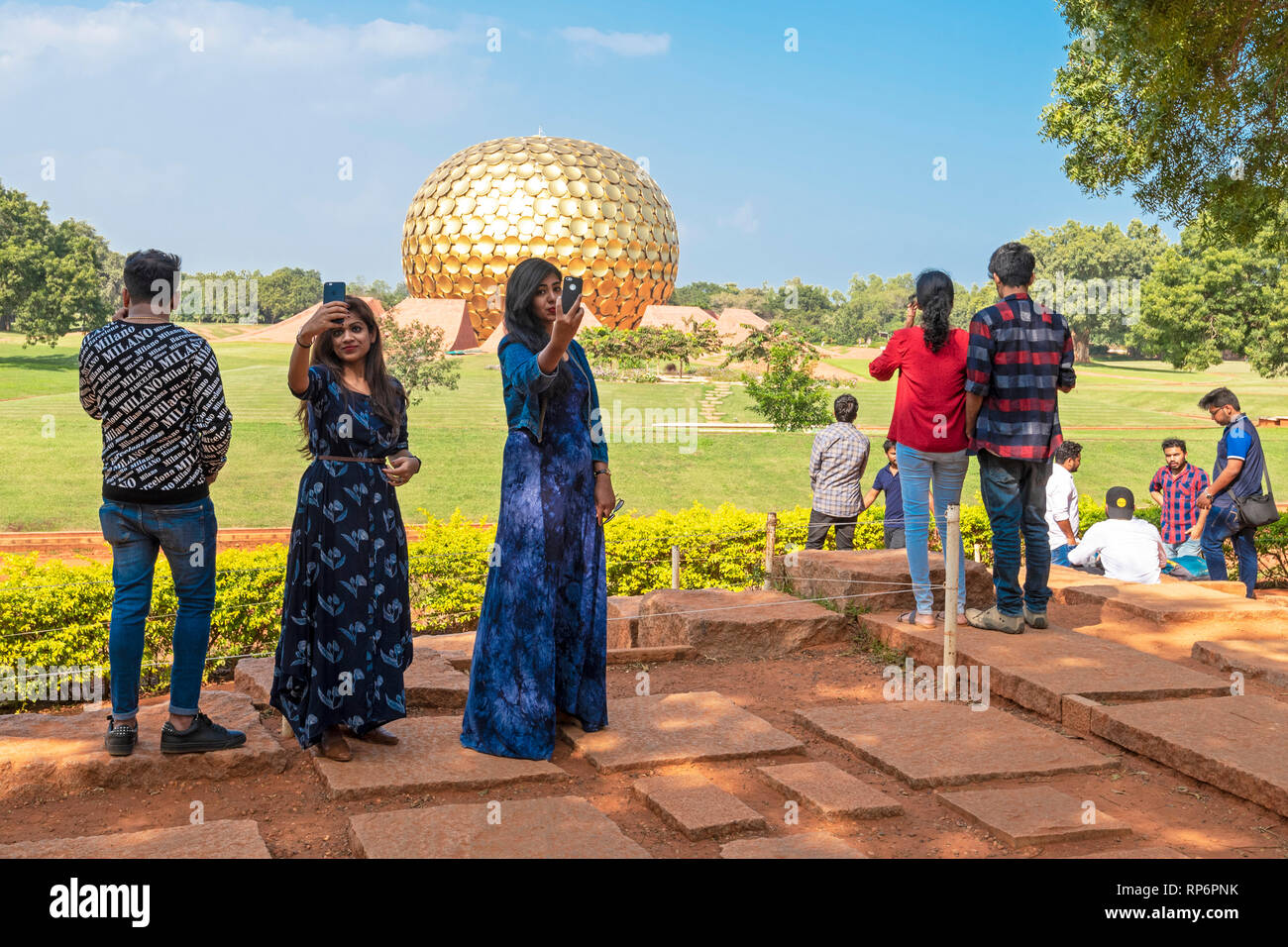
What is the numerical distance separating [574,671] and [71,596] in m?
3.72

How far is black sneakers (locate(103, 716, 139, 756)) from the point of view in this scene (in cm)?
344

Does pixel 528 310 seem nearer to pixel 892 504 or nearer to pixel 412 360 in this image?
pixel 892 504

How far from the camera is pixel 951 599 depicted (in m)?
4.64

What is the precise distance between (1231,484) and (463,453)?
8805 mm

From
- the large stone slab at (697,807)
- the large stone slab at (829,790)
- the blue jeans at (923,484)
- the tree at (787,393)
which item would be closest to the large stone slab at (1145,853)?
the large stone slab at (829,790)

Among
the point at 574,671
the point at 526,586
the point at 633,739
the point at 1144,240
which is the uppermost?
the point at 1144,240

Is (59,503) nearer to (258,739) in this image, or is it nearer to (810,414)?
(258,739)

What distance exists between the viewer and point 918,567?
5.27 meters

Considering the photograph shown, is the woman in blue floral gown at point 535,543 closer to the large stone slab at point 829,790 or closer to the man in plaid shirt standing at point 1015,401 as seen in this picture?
the large stone slab at point 829,790

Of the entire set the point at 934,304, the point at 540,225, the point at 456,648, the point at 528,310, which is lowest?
the point at 456,648

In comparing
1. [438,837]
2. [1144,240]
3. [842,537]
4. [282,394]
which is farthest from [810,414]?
[1144,240]

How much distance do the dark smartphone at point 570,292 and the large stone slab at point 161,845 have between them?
1735 millimetres

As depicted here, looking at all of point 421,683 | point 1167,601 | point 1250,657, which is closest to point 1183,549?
point 1167,601

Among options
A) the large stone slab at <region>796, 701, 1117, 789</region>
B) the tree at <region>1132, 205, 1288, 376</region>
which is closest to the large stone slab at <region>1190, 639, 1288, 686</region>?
the large stone slab at <region>796, 701, 1117, 789</region>
